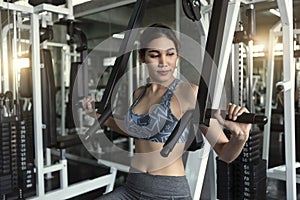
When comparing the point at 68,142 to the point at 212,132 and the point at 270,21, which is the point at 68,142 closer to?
the point at 212,132

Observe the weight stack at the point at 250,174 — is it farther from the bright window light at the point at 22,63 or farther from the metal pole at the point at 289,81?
the bright window light at the point at 22,63

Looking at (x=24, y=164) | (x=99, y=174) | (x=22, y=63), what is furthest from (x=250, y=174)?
(x=99, y=174)

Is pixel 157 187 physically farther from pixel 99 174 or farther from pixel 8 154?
pixel 99 174

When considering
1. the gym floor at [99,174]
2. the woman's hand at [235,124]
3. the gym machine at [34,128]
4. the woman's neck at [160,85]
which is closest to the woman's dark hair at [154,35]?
the woman's neck at [160,85]

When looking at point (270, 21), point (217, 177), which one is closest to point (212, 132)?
point (217, 177)

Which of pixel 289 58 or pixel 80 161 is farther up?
pixel 289 58

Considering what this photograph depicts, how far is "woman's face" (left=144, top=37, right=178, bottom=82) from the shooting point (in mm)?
1283

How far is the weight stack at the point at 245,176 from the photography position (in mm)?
2143

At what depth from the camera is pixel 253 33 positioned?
199 cm

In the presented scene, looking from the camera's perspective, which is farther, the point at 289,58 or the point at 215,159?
the point at 215,159

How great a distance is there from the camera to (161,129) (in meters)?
1.25

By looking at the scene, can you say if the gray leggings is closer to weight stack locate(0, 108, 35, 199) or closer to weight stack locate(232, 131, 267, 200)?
weight stack locate(232, 131, 267, 200)

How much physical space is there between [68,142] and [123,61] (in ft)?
4.86

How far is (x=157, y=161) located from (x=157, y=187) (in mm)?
100
